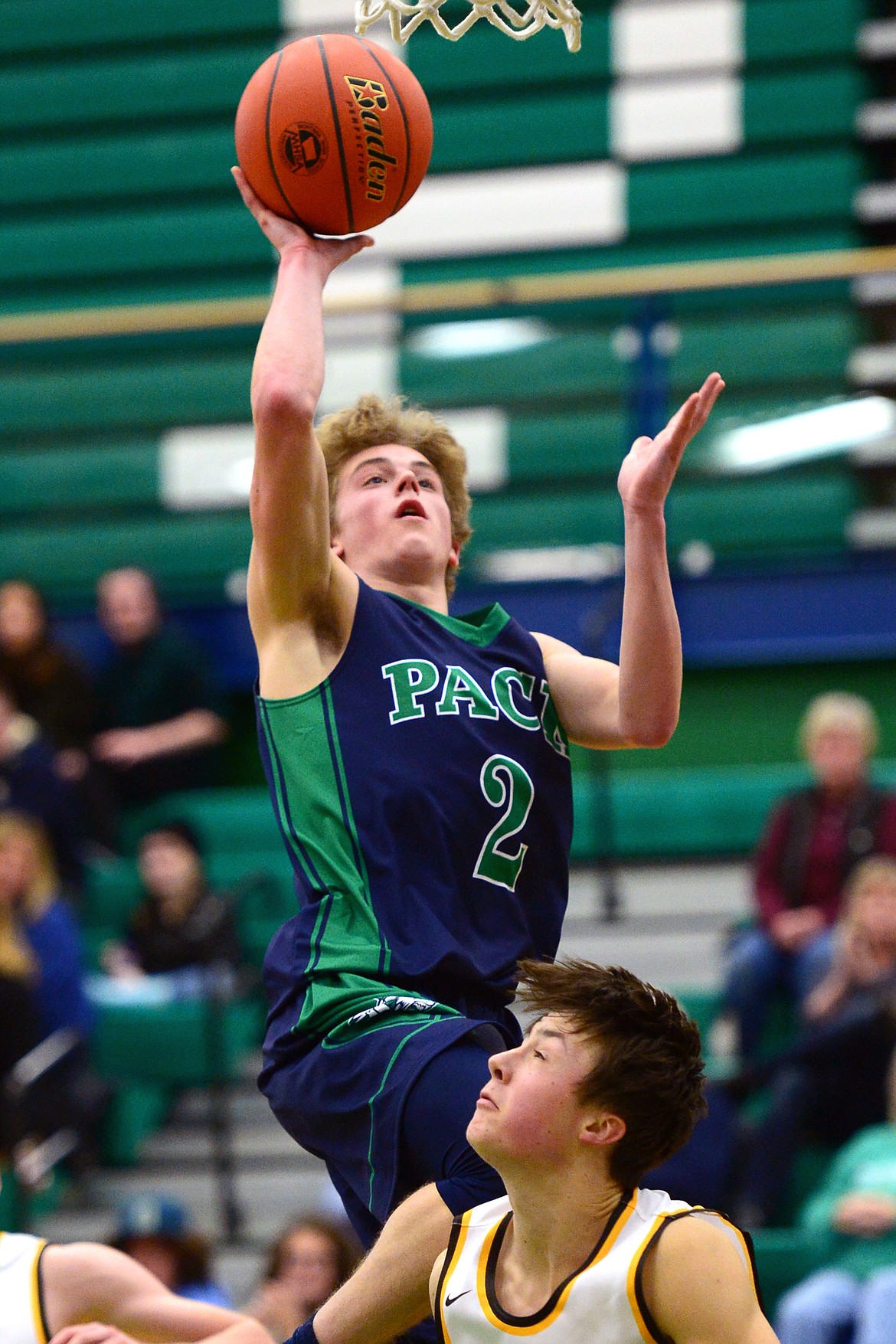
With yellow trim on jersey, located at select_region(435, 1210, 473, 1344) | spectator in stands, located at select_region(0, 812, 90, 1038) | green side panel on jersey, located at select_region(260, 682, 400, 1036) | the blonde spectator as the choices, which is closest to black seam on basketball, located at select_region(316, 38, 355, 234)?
green side panel on jersey, located at select_region(260, 682, 400, 1036)

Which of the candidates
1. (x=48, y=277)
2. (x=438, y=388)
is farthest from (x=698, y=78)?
(x=48, y=277)

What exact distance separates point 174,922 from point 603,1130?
5298 mm

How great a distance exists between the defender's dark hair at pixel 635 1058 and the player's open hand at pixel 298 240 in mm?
1354

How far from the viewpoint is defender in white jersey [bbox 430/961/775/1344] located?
2.90 m

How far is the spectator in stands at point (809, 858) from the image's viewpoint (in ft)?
23.9

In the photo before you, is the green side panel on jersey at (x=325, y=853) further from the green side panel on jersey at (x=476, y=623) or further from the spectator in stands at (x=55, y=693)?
the spectator in stands at (x=55, y=693)

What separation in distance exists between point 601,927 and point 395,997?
5.12m

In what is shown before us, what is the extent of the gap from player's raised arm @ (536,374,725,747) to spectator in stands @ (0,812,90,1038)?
15.1 ft

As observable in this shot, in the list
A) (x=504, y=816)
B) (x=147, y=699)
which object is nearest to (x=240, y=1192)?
(x=147, y=699)

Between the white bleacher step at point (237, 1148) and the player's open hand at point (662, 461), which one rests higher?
the player's open hand at point (662, 461)

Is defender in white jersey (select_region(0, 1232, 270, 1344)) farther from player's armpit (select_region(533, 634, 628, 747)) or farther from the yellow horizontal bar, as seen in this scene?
the yellow horizontal bar

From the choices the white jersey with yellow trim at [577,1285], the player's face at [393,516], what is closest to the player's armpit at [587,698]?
the player's face at [393,516]

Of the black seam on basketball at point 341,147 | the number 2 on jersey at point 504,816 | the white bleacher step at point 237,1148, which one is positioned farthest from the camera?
the white bleacher step at point 237,1148

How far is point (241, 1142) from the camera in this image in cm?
798
